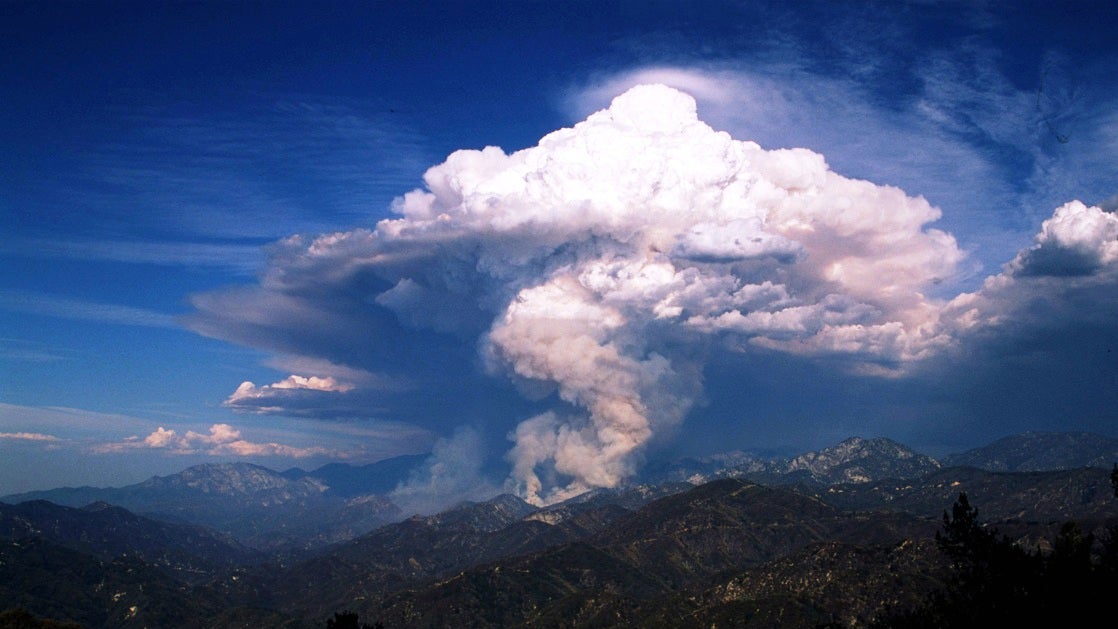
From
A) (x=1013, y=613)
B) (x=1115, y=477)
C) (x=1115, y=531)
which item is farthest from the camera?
(x=1115, y=477)

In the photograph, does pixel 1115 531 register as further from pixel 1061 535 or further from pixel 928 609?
A: pixel 928 609

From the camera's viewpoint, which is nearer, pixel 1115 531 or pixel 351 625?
pixel 1115 531

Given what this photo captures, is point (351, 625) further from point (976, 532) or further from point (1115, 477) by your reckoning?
point (1115, 477)

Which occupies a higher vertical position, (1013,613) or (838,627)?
(1013,613)

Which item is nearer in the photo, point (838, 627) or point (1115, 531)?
point (1115, 531)

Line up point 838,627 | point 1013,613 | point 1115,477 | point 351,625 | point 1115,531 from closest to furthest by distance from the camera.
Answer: point 1013,613 → point 1115,531 → point 1115,477 → point 351,625 → point 838,627

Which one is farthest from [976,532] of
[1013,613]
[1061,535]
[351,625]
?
[351,625]

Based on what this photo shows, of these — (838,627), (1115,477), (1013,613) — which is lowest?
(838,627)

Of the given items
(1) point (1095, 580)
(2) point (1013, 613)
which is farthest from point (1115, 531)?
(2) point (1013, 613)

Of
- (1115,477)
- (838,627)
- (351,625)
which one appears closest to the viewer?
(1115,477)
